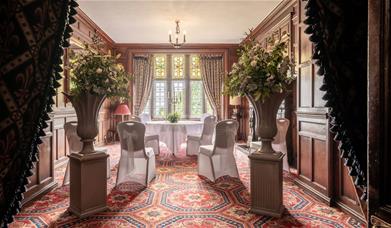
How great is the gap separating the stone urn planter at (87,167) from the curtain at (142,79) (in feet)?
17.8

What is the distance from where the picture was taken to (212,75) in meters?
8.16

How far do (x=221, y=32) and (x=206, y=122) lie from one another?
2864 mm

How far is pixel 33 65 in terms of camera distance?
603mm

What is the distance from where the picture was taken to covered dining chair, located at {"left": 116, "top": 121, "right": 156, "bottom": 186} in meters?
3.41

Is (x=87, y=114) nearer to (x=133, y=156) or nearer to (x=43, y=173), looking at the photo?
(x=133, y=156)

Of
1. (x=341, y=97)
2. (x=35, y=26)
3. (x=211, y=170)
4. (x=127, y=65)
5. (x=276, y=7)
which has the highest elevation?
(x=276, y=7)

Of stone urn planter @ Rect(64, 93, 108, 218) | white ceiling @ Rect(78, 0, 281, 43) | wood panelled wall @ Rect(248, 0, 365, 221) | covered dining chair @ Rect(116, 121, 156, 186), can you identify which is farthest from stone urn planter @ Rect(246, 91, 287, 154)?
white ceiling @ Rect(78, 0, 281, 43)

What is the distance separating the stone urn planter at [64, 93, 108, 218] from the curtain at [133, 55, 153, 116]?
17.8 ft

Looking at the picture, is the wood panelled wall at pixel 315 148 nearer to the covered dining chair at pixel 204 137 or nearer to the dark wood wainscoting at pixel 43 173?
the covered dining chair at pixel 204 137

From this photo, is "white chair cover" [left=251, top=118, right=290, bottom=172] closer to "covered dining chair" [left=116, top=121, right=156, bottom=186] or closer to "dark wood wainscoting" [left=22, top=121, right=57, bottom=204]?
"covered dining chair" [left=116, top=121, right=156, bottom=186]

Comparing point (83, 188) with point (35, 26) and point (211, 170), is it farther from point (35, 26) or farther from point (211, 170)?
point (35, 26)

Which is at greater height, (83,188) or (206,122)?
(206,122)

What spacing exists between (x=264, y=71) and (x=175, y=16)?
348 centimetres

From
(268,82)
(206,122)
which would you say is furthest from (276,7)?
(268,82)
